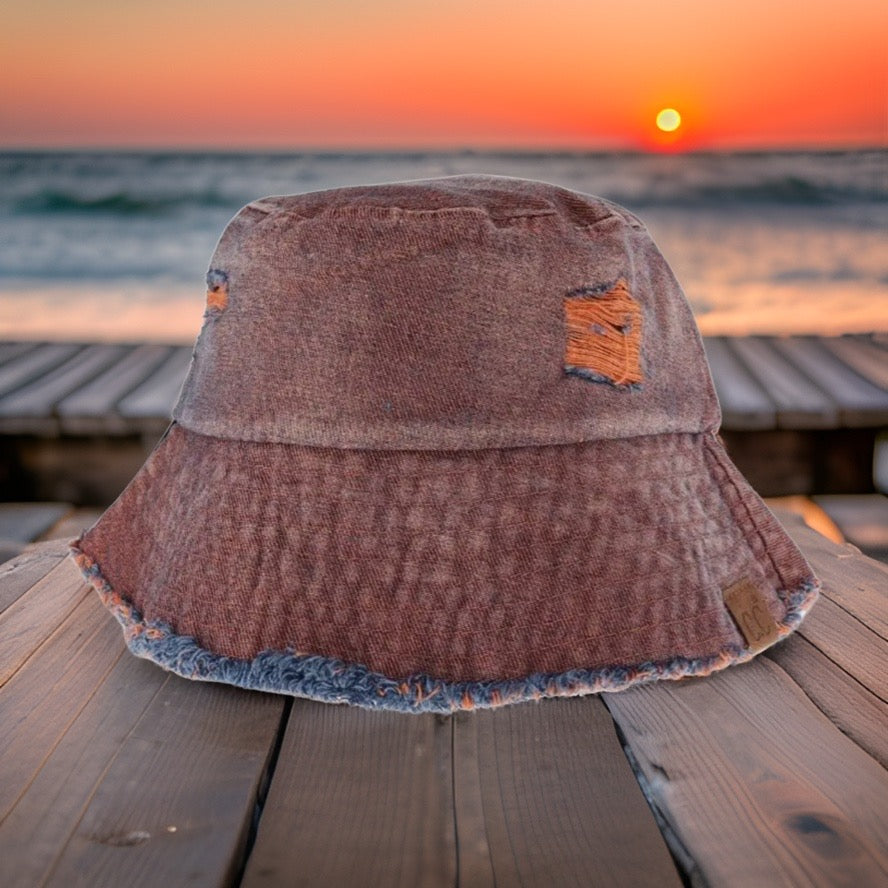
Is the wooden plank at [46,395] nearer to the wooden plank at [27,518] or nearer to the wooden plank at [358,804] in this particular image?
the wooden plank at [27,518]

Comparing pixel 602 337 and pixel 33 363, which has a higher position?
pixel 602 337

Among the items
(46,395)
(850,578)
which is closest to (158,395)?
(46,395)

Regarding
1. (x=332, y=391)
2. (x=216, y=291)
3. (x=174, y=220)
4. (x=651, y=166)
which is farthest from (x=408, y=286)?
(x=651, y=166)

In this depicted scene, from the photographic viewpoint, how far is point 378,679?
0.90 m

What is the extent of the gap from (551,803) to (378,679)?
0.22m

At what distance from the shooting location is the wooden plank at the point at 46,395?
2.11 metres

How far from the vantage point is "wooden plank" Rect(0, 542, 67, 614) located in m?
1.31

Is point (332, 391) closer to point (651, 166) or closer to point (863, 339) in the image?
point (863, 339)

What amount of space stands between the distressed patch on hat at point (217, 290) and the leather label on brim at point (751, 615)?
64 cm

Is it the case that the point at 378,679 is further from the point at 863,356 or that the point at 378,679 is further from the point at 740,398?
the point at 863,356

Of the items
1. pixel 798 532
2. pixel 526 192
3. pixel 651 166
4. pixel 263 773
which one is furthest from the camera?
pixel 651 166

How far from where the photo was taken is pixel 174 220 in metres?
4.74

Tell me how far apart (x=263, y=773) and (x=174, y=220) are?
14.3 ft

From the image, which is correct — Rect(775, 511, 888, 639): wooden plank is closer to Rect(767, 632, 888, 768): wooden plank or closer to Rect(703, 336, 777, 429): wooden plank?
Rect(767, 632, 888, 768): wooden plank
